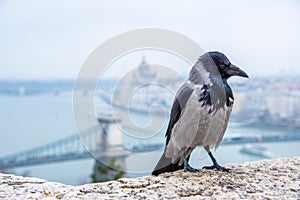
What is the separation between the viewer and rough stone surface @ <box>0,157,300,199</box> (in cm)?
104

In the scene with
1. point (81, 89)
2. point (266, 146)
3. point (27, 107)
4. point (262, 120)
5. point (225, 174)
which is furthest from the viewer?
point (27, 107)

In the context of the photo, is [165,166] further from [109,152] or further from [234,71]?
[109,152]

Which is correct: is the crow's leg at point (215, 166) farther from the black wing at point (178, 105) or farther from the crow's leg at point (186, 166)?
the black wing at point (178, 105)

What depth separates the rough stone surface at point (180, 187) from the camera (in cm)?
104

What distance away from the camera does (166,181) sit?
46.5 inches

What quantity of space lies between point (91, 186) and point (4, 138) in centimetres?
645

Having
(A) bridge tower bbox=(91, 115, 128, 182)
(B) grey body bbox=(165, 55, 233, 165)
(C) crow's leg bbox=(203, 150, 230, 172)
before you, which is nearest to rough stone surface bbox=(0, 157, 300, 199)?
(C) crow's leg bbox=(203, 150, 230, 172)

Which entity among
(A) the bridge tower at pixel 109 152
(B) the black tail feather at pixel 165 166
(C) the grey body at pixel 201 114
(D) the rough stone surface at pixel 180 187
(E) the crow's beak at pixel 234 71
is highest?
(E) the crow's beak at pixel 234 71

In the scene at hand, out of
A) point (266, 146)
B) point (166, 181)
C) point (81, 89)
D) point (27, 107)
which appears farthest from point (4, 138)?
point (166, 181)

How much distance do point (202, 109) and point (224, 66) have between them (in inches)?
7.8

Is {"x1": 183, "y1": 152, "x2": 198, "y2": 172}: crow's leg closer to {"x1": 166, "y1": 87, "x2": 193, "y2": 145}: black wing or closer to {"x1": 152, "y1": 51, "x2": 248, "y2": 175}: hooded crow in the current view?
{"x1": 152, "y1": 51, "x2": 248, "y2": 175}: hooded crow

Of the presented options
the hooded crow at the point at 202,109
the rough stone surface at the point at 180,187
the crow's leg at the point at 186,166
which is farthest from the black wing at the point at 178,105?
the rough stone surface at the point at 180,187

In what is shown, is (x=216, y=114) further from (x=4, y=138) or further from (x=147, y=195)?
(x=4, y=138)

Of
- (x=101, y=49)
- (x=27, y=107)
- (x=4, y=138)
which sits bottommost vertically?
(x=4, y=138)
